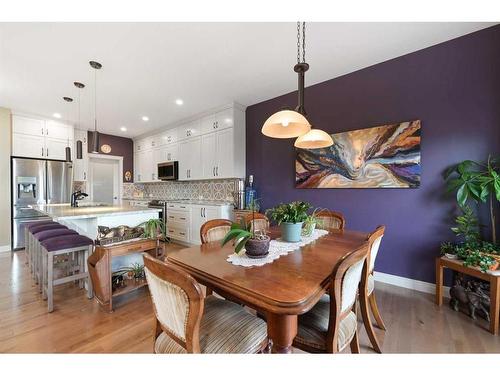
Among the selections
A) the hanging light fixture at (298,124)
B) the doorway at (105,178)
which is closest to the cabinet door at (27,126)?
the doorway at (105,178)

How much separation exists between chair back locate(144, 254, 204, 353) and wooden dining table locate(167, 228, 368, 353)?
0.68 feet

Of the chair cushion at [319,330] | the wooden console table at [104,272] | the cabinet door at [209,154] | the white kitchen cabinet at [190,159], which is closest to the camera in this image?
the chair cushion at [319,330]

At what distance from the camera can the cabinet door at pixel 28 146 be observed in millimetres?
4219

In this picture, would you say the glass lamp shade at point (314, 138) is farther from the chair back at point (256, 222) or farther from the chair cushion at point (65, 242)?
the chair cushion at point (65, 242)

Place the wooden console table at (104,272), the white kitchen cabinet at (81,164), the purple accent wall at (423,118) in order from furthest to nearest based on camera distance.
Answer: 1. the white kitchen cabinet at (81,164)
2. the purple accent wall at (423,118)
3. the wooden console table at (104,272)

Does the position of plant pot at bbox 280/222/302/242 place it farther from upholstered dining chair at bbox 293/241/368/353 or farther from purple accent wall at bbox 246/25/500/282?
purple accent wall at bbox 246/25/500/282

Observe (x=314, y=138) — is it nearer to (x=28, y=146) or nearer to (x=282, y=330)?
(x=282, y=330)

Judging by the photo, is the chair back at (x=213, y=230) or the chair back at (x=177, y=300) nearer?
the chair back at (x=177, y=300)

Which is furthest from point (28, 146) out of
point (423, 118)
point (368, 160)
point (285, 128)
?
point (423, 118)

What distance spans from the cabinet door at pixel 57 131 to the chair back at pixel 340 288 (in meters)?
6.10

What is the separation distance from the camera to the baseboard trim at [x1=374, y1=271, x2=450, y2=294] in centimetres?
238

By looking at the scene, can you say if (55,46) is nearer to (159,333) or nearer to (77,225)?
(77,225)

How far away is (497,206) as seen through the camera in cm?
210
